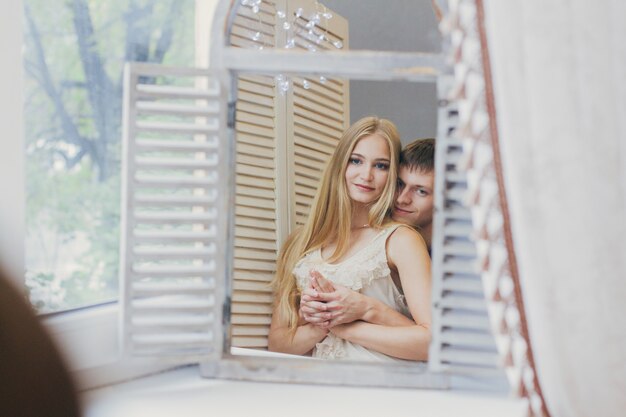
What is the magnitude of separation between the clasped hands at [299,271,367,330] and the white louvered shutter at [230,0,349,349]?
0.14m

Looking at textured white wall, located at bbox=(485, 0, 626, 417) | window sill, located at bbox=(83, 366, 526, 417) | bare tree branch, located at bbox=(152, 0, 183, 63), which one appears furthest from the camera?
bare tree branch, located at bbox=(152, 0, 183, 63)

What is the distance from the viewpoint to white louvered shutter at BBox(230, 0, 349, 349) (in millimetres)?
1556

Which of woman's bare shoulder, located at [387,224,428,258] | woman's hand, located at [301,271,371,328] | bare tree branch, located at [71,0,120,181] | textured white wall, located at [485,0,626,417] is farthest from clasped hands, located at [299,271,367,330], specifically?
textured white wall, located at [485,0,626,417]

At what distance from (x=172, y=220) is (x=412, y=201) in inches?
25.7

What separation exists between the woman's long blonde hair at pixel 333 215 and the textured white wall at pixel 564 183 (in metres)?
0.68

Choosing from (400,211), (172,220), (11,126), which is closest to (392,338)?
(400,211)

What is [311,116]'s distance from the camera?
173cm

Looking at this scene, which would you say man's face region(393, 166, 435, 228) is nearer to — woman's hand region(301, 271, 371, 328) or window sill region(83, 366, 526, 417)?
woman's hand region(301, 271, 371, 328)

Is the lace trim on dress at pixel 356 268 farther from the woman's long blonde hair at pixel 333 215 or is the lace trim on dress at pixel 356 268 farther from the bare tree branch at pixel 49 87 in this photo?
the bare tree branch at pixel 49 87

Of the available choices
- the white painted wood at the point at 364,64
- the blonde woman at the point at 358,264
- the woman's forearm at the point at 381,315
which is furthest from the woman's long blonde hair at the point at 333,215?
the white painted wood at the point at 364,64

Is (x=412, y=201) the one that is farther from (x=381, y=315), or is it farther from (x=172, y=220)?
(x=172, y=220)

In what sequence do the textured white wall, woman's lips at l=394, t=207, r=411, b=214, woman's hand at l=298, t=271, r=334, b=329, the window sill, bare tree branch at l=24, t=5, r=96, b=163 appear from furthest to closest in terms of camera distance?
woman's lips at l=394, t=207, r=411, b=214 → woman's hand at l=298, t=271, r=334, b=329 → bare tree branch at l=24, t=5, r=96, b=163 → the window sill → the textured white wall

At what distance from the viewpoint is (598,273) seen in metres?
0.90

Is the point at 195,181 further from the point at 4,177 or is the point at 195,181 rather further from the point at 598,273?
the point at 598,273
